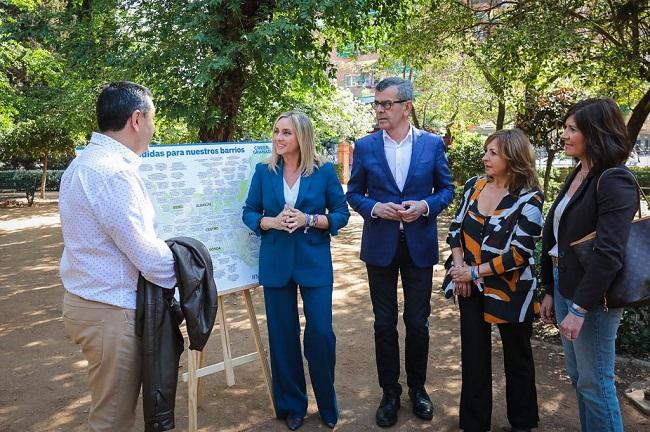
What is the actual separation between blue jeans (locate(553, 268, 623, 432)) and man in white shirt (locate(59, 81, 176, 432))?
1997mm

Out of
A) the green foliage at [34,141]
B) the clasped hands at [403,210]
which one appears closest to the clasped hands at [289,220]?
the clasped hands at [403,210]

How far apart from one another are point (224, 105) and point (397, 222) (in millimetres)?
4572

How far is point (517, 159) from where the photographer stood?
3.11 m

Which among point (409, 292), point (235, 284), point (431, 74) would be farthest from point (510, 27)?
point (431, 74)

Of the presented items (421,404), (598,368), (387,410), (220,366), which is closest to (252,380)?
(220,366)

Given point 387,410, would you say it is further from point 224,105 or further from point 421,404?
point 224,105

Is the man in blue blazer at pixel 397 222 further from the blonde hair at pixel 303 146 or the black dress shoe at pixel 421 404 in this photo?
the blonde hair at pixel 303 146

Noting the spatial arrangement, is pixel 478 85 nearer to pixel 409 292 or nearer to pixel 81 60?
pixel 81 60

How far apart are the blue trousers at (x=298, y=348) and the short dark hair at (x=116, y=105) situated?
1.61m

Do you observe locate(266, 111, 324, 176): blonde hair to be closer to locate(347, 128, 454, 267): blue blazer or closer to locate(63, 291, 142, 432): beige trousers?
locate(347, 128, 454, 267): blue blazer

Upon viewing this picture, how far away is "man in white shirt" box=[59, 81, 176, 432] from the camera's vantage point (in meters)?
2.21

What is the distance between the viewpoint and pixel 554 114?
11.3 meters

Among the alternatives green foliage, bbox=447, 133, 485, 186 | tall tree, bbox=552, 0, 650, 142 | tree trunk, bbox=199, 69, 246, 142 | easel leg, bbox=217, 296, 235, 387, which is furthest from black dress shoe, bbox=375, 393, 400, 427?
green foliage, bbox=447, 133, 485, 186

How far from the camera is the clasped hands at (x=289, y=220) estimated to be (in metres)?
3.34
